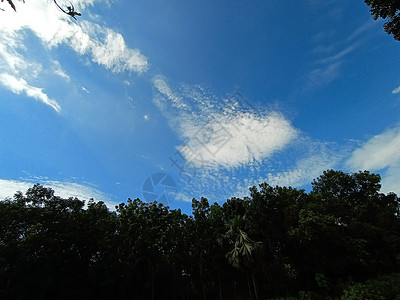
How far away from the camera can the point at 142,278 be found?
21.7 meters

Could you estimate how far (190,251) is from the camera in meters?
23.5

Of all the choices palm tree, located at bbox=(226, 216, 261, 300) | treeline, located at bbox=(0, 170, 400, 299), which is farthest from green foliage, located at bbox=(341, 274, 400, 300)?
palm tree, located at bbox=(226, 216, 261, 300)

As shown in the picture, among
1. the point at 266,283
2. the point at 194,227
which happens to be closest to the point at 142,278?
the point at 194,227

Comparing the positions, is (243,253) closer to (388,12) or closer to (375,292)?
(375,292)

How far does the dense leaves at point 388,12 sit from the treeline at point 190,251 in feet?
56.0

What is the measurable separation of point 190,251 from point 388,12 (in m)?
24.9

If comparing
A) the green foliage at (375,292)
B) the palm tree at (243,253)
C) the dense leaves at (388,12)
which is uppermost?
the dense leaves at (388,12)

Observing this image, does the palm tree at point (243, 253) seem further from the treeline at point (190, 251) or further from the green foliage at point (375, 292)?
the green foliage at point (375, 292)

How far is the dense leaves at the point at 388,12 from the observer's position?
9656mm

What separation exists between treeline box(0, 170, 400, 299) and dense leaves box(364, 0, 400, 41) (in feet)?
56.0

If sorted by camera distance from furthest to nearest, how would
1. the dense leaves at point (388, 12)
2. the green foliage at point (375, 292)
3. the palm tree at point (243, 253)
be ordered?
the palm tree at point (243, 253) < the green foliage at point (375, 292) < the dense leaves at point (388, 12)

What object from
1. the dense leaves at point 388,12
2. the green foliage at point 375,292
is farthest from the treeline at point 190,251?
the dense leaves at point 388,12

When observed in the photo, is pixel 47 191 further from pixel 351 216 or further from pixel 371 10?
pixel 351 216

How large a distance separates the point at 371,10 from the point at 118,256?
2631cm
